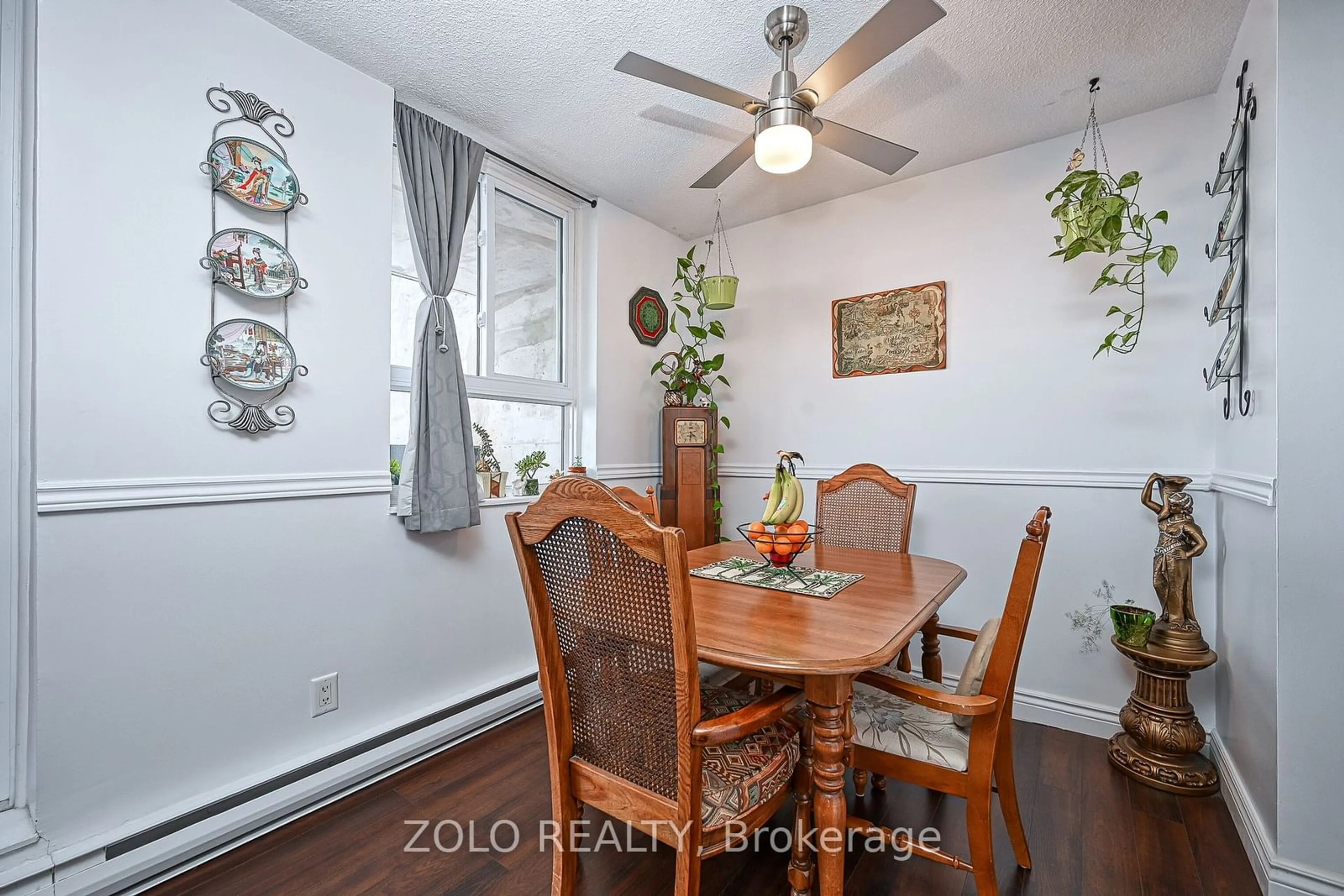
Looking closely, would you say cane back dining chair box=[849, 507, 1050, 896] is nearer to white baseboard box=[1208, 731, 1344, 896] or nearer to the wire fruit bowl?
the wire fruit bowl

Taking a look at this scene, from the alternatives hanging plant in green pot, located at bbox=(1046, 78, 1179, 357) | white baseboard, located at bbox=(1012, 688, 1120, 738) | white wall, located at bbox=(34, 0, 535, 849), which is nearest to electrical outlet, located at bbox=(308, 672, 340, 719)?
white wall, located at bbox=(34, 0, 535, 849)

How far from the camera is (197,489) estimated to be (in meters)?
1.66

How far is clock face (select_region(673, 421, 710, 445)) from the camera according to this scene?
327cm

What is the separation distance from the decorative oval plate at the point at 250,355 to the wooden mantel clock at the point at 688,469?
6.28 ft

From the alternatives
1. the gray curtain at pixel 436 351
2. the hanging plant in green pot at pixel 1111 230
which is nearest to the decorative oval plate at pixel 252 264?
the gray curtain at pixel 436 351

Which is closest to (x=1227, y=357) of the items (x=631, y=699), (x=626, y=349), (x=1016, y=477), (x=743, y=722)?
(x=1016, y=477)

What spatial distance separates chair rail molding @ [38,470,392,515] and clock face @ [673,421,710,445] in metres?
1.62

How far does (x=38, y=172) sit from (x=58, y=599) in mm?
1093

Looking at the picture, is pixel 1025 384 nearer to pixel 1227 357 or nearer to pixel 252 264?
pixel 1227 357

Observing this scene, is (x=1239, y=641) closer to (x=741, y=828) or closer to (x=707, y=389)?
(x=741, y=828)

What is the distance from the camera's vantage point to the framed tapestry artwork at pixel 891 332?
2.80 metres

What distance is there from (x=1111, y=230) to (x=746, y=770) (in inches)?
89.5

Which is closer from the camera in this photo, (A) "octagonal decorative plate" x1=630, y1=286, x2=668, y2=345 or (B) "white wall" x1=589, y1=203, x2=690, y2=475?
(B) "white wall" x1=589, y1=203, x2=690, y2=475

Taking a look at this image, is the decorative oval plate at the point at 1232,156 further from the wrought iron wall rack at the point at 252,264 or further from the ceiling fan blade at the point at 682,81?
the wrought iron wall rack at the point at 252,264
